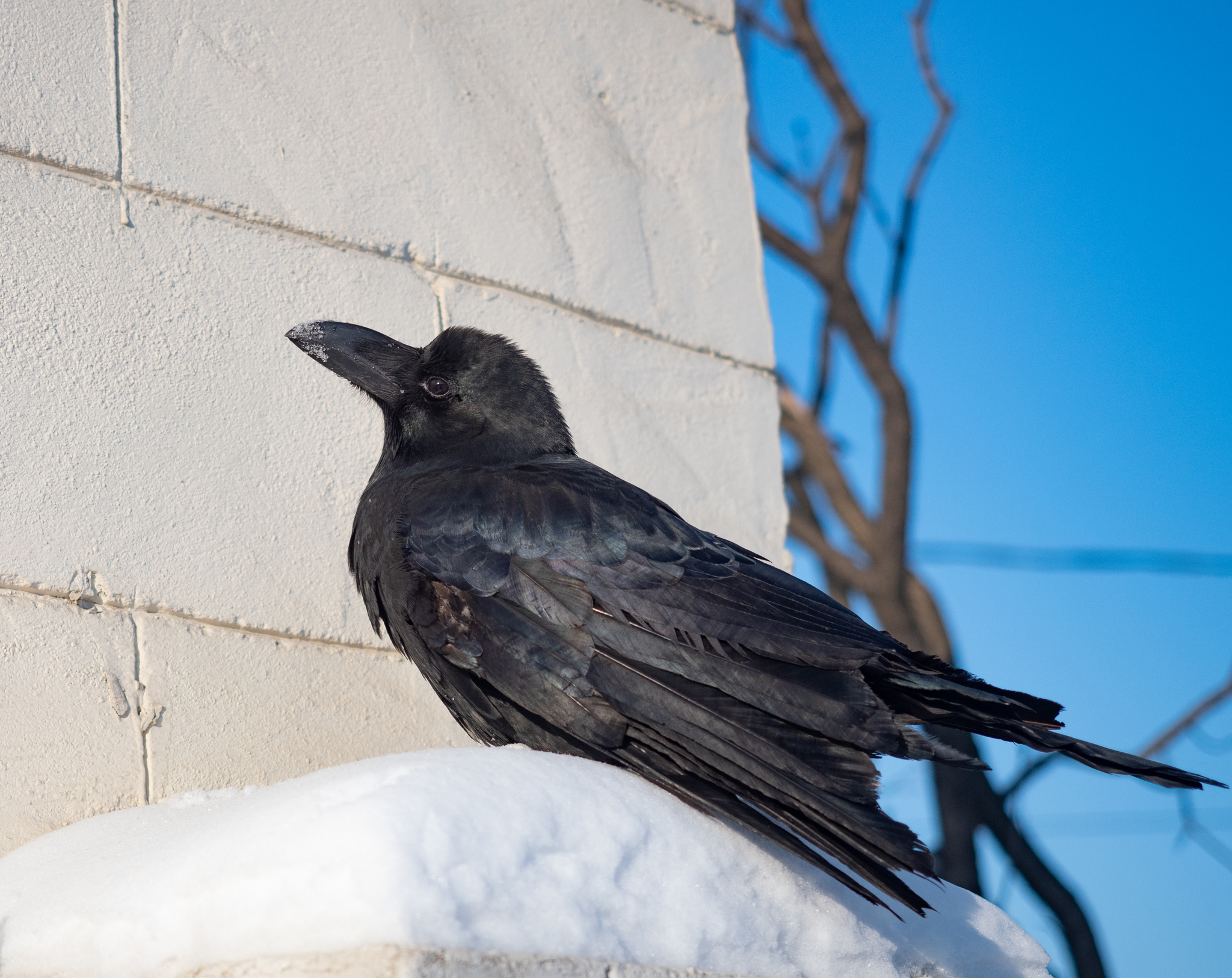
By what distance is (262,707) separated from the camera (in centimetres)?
317

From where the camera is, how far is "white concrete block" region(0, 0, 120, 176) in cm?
319

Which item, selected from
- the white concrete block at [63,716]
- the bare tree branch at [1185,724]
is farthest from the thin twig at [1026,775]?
the white concrete block at [63,716]

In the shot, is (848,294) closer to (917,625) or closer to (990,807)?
(917,625)

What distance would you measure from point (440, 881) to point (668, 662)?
74 cm

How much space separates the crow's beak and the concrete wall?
0.92 ft

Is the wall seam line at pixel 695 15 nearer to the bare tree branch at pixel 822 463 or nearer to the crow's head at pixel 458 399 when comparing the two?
the crow's head at pixel 458 399

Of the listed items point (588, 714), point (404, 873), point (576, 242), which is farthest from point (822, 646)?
point (576, 242)

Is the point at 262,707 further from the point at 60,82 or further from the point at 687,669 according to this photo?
the point at 60,82

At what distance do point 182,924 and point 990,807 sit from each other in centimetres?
480

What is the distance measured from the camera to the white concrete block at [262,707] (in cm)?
304

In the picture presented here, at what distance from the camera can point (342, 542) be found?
3.46 m

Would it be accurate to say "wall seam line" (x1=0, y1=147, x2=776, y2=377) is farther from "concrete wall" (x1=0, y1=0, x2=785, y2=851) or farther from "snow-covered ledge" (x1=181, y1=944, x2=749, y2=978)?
"snow-covered ledge" (x1=181, y1=944, x2=749, y2=978)

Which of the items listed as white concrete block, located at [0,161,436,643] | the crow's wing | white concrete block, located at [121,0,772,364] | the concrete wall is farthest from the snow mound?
white concrete block, located at [121,0,772,364]

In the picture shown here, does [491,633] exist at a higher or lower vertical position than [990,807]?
higher
